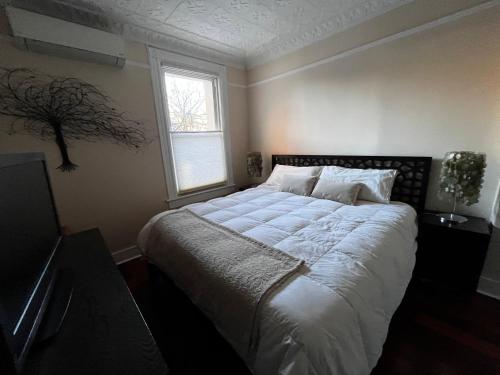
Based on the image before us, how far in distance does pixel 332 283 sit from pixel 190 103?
112 inches

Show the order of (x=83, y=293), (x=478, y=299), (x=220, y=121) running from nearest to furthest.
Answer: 1. (x=83, y=293)
2. (x=478, y=299)
3. (x=220, y=121)

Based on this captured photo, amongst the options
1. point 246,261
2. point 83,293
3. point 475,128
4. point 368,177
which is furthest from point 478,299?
point 83,293

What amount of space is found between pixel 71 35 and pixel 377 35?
115 inches

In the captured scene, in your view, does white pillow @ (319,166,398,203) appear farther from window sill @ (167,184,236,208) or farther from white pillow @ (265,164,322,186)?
window sill @ (167,184,236,208)

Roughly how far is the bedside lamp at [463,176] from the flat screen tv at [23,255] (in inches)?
103

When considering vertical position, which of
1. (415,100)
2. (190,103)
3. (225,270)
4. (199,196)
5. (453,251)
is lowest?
(453,251)

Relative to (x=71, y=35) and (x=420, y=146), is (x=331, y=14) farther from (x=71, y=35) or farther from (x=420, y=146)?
(x=71, y=35)

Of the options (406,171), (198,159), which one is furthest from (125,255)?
(406,171)

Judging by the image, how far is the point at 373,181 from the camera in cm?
212

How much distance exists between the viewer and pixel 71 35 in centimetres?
185

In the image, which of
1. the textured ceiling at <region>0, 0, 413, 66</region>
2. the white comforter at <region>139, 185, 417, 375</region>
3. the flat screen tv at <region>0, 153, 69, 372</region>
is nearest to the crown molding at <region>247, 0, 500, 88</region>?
the textured ceiling at <region>0, 0, 413, 66</region>

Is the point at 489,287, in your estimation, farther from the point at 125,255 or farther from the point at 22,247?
the point at 125,255

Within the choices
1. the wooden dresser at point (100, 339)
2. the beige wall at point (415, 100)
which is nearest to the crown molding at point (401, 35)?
the beige wall at point (415, 100)

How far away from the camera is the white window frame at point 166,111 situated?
2.54 meters
